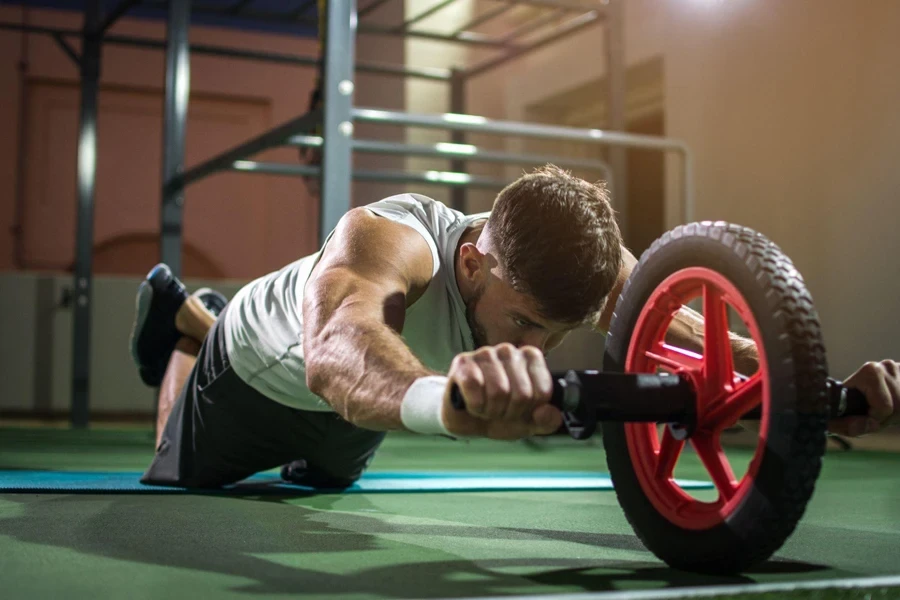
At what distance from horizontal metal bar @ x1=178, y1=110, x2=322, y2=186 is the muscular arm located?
4.17 ft

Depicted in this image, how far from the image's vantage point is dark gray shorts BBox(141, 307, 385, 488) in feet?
6.41

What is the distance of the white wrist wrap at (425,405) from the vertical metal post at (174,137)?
3055mm

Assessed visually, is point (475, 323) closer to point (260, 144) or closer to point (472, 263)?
point (472, 263)

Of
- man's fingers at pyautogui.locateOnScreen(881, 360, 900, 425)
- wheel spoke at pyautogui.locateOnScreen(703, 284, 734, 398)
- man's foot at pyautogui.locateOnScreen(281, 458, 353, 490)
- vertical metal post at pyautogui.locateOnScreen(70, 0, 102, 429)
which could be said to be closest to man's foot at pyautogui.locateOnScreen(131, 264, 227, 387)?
man's foot at pyautogui.locateOnScreen(281, 458, 353, 490)

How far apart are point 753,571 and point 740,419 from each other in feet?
0.60

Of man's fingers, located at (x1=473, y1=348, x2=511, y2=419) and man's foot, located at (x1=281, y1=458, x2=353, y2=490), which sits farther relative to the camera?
man's foot, located at (x1=281, y1=458, x2=353, y2=490)

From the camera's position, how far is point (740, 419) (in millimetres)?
1209

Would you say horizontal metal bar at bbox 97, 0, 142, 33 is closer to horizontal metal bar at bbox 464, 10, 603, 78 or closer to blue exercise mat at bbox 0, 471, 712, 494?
horizontal metal bar at bbox 464, 10, 603, 78

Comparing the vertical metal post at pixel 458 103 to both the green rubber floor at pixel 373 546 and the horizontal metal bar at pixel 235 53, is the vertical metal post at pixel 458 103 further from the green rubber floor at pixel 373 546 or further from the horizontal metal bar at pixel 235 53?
the green rubber floor at pixel 373 546

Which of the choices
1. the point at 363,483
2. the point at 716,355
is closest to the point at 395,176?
the point at 363,483

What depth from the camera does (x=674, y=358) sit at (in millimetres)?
1321

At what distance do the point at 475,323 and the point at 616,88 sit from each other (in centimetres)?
266

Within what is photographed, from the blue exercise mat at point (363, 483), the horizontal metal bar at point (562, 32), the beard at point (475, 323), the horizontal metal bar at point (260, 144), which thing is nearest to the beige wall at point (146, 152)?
the horizontal metal bar at point (562, 32)

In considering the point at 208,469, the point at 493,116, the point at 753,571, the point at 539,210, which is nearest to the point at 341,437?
the point at 208,469
